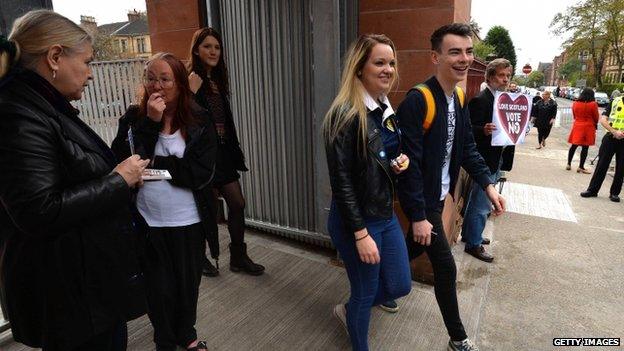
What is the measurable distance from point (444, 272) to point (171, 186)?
5.58 feet

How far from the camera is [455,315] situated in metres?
2.41

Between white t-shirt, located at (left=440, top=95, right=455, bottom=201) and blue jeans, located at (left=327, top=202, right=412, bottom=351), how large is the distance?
51 centimetres

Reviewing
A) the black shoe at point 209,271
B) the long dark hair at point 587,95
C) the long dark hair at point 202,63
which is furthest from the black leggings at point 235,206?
the long dark hair at point 587,95

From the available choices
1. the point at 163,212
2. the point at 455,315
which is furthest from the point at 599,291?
the point at 163,212


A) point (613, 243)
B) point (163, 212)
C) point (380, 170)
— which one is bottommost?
point (613, 243)

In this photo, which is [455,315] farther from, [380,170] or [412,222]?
[380,170]

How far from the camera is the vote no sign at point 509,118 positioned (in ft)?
12.3

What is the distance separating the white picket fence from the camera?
4301 mm

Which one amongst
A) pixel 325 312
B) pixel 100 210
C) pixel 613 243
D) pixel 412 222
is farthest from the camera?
pixel 613 243

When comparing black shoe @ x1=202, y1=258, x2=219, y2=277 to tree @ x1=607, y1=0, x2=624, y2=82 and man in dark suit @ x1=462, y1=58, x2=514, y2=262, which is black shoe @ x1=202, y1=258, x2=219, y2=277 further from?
tree @ x1=607, y1=0, x2=624, y2=82

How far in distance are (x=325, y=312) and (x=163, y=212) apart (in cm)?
151

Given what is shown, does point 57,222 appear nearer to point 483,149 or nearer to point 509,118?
point 483,149

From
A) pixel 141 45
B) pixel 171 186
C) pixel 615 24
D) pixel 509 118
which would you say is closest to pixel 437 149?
pixel 171 186

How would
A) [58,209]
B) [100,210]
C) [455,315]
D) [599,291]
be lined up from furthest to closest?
[599,291] → [455,315] → [100,210] → [58,209]
